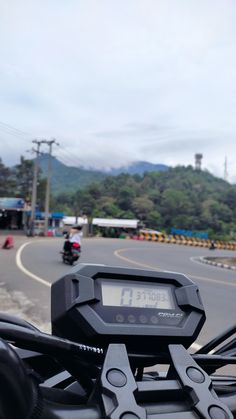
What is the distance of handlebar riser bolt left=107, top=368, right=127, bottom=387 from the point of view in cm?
86

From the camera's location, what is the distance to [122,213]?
263ft

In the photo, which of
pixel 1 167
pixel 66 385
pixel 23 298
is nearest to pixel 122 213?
pixel 1 167

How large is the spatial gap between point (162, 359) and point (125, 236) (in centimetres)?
4839

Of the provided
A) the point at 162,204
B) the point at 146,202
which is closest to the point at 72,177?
the point at 162,204

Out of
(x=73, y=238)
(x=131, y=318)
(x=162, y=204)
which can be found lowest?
(x=73, y=238)

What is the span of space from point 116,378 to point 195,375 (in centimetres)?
18

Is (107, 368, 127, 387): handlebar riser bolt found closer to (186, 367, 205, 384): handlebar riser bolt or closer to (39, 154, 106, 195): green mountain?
(186, 367, 205, 384): handlebar riser bolt

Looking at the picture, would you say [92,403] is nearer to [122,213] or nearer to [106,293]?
[106,293]

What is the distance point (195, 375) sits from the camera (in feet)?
3.11

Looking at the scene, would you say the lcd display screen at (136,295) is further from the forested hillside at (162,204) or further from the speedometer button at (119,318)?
the forested hillside at (162,204)

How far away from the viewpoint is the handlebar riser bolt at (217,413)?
0.85m

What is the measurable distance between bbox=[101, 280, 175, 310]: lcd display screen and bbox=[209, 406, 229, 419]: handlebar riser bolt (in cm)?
28

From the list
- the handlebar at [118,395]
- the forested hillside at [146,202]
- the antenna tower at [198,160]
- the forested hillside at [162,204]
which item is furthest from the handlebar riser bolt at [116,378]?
the antenna tower at [198,160]

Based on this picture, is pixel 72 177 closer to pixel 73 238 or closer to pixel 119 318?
pixel 73 238
